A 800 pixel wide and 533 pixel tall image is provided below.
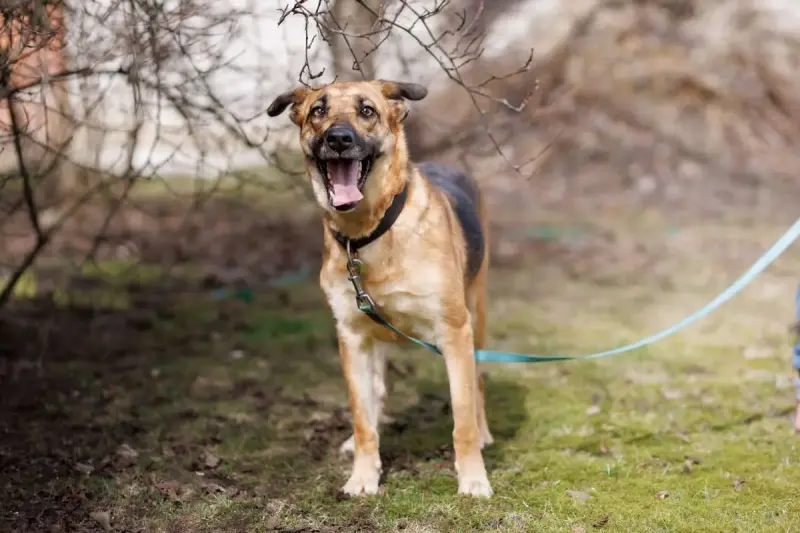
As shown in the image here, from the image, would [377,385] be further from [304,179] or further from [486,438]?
[304,179]

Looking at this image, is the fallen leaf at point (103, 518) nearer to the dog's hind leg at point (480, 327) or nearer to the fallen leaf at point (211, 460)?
the fallen leaf at point (211, 460)

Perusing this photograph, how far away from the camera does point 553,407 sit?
614cm

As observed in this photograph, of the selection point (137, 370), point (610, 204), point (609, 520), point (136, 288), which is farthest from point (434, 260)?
point (610, 204)

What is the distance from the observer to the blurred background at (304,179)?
18.5ft

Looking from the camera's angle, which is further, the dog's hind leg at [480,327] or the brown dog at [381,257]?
the dog's hind leg at [480,327]

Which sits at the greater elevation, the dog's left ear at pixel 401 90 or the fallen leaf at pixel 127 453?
the dog's left ear at pixel 401 90

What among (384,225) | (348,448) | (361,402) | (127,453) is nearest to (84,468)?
(127,453)

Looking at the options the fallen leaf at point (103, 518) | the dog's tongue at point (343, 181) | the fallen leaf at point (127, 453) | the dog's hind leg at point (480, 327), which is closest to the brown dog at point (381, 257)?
the dog's tongue at point (343, 181)

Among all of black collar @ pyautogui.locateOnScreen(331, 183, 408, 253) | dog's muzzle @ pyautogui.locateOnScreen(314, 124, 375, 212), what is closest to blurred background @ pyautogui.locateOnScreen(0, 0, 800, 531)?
dog's muzzle @ pyautogui.locateOnScreen(314, 124, 375, 212)

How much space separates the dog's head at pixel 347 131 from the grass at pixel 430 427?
60.0 inches

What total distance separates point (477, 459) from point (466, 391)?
34 centimetres

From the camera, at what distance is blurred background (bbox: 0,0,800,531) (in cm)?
564

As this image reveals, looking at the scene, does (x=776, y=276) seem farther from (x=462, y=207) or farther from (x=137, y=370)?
(x=137, y=370)

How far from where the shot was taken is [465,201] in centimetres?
550
